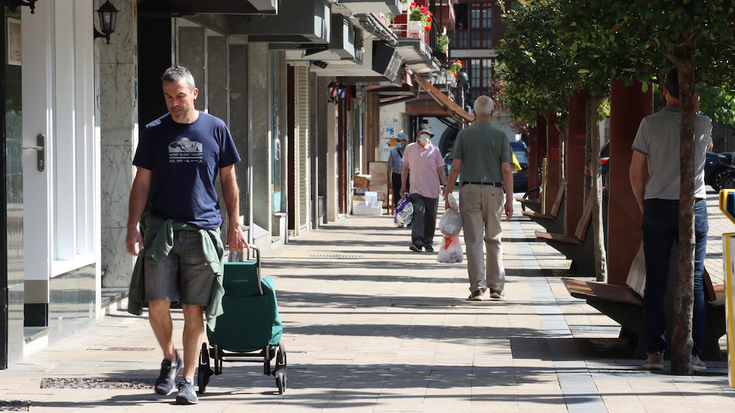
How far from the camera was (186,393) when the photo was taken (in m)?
5.38

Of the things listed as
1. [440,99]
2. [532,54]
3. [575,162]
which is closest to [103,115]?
[532,54]

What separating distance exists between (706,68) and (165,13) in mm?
5438

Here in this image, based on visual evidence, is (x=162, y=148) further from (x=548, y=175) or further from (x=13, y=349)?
(x=548, y=175)

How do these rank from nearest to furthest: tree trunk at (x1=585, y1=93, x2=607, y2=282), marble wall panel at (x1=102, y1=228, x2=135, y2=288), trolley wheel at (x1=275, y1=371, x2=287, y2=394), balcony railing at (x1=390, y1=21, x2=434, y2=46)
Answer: trolley wheel at (x1=275, y1=371, x2=287, y2=394) < marble wall panel at (x1=102, y1=228, x2=135, y2=288) < tree trunk at (x1=585, y1=93, x2=607, y2=282) < balcony railing at (x1=390, y1=21, x2=434, y2=46)

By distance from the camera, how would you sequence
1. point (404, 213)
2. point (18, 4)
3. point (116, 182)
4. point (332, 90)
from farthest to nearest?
point (332, 90) < point (404, 213) < point (116, 182) < point (18, 4)

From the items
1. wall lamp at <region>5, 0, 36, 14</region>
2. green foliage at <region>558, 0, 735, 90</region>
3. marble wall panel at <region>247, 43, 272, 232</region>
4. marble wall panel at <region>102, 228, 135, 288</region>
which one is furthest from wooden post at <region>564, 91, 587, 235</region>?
wall lamp at <region>5, 0, 36, 14</region>

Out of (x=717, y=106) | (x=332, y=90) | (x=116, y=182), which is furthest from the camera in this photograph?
(x=717, y=106)

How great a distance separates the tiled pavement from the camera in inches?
216

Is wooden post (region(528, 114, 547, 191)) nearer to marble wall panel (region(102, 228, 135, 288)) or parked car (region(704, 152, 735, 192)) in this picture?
parked car (region(704, 152, 735, 192))

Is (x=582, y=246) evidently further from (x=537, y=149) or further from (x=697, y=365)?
(x=537, y=149)

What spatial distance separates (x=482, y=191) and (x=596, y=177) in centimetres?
237

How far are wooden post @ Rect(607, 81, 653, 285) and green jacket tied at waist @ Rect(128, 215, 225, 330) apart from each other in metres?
4.35

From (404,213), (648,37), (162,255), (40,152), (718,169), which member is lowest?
(404,213)

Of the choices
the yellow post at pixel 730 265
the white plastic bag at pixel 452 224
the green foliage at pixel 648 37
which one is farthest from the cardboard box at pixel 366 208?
the yellow post at pixel 730 265
